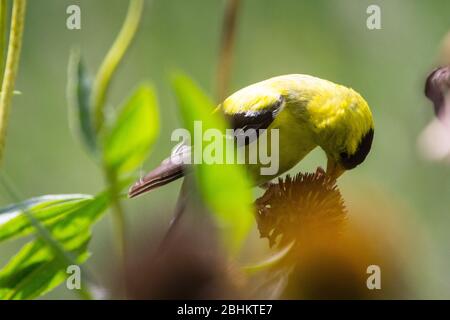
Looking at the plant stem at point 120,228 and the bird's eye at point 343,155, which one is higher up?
the bird's eye at point 343,155

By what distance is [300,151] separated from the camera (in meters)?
1.85

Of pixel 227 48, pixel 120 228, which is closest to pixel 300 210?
pixel 227 48

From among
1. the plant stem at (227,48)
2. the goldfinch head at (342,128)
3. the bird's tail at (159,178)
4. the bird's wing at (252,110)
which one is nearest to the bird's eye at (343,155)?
the goldfinch head at (342,128)

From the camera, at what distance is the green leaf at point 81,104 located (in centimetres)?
51

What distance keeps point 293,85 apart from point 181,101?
4.64 ft

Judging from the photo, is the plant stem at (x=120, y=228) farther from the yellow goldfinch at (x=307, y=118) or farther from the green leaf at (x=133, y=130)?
the yellow goldfinch at (x=307, y=118)

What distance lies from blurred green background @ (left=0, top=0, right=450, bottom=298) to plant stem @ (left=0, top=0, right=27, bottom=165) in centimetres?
195

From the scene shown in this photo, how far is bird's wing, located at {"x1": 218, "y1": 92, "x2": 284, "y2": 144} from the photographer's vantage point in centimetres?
165

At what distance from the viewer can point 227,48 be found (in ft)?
2.64

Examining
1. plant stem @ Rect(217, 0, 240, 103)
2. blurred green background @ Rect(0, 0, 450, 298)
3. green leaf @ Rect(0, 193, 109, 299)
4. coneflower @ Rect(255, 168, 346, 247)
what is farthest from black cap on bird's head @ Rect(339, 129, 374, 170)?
blurred green background @ Rect(0, 0, 450, 298)

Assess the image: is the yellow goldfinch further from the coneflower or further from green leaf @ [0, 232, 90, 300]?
green leaf @ [0, 232, 90, 300]

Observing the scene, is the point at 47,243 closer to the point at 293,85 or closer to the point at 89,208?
the point at 89,208

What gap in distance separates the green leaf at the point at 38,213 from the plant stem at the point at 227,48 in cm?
15
